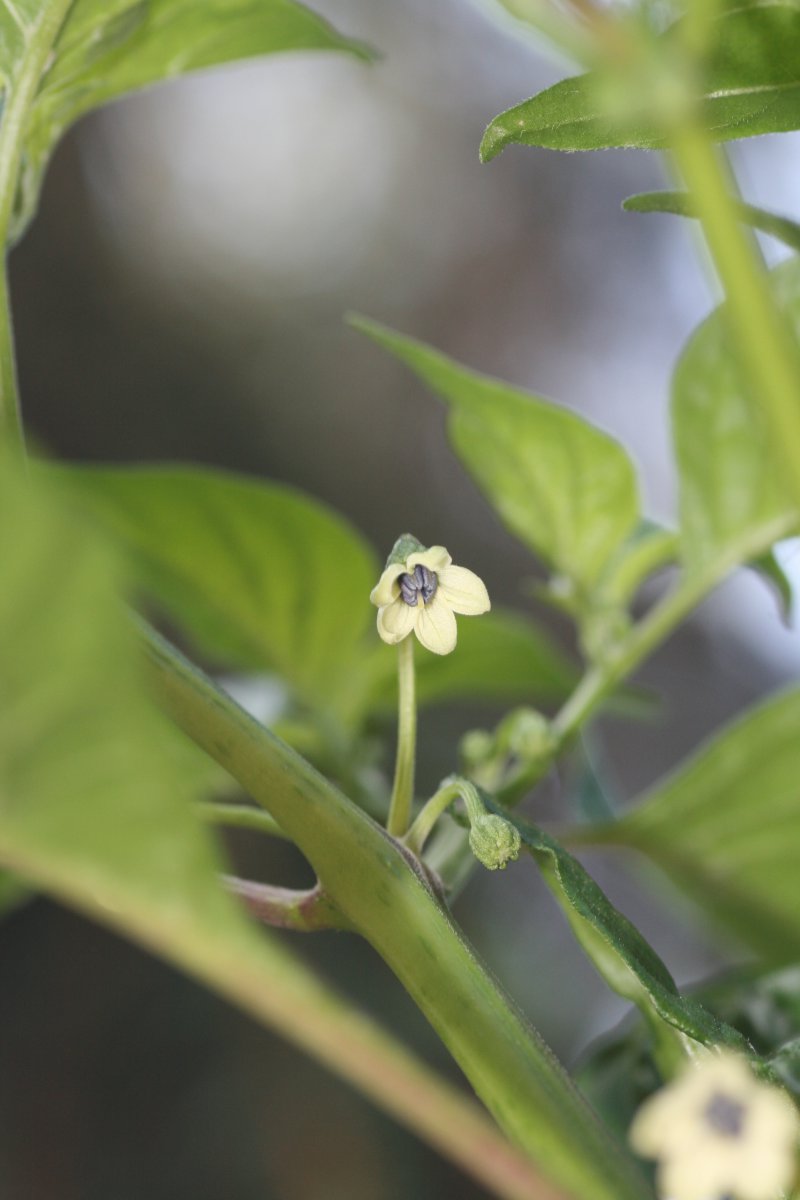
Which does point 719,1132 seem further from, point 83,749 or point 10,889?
point 10,889

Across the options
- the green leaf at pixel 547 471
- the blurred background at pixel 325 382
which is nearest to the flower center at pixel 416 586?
the green leaf at pixel 547 471

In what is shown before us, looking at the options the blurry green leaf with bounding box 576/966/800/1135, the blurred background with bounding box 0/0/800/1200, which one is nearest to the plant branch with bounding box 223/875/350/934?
the blurry green leaf with bounding box 576/966/800/1135

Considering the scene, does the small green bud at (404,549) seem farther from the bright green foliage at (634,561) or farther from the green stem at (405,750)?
the bright green foliage at (634,561)

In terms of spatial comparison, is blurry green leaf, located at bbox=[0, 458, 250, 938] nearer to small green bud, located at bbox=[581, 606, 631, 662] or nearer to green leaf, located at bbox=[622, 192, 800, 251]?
green leaf, located at bbox=[622, 192, 800, 251]

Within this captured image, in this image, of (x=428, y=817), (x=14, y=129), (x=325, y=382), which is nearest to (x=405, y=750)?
(x=428, y=817)

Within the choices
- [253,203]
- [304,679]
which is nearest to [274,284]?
[253,203]

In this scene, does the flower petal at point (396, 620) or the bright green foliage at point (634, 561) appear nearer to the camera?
the flower petal at point (396, 620)
